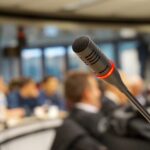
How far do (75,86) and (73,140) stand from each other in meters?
0.49

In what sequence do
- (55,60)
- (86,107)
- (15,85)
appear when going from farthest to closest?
(55,60), (15,85), (86,107)

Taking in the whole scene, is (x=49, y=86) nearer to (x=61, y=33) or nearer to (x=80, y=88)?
(x=61, y=33)

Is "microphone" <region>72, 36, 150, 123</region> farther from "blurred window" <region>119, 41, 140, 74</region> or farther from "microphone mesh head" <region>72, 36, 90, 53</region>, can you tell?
"blurred window" <region>119, 41, 140, 74</region>

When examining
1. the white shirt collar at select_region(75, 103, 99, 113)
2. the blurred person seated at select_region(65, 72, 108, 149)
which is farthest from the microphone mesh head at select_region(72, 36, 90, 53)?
the white shirt collar at select_region(75, 103, 99, 113)

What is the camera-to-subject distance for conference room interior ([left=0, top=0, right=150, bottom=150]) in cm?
155

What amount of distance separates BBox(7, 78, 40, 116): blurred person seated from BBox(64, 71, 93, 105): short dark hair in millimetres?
2298

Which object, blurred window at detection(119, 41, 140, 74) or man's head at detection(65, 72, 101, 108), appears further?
blurred window at detection(119, 41, 140, 74)

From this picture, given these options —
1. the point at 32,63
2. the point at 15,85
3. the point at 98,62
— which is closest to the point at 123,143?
the point at 98,62

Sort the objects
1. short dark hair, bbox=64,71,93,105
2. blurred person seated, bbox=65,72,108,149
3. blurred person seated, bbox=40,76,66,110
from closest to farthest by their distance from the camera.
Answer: blurred person seated, bbox=65,72,108,149
short dark hair, bbox=64,71,93,105
blurred person seated, bbox=40,76,66,110

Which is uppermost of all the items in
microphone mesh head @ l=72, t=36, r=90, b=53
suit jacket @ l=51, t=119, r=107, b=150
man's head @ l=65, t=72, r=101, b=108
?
microphone mesh head @ l=72, t=36, r=90, b=53

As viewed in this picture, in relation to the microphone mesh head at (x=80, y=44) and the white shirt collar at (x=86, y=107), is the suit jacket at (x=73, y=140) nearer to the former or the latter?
the white shirt collar at (x=86, y=107)

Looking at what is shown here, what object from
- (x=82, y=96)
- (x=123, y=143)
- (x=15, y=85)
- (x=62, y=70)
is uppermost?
(x=82, y=96)

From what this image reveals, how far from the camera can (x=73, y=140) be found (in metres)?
1.56

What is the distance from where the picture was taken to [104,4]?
4145 mm
